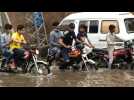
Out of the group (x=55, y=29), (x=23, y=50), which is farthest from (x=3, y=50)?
(x=55, y=29)

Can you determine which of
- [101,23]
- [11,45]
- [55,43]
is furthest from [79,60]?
[11,45]

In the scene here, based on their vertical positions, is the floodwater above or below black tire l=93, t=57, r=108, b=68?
below

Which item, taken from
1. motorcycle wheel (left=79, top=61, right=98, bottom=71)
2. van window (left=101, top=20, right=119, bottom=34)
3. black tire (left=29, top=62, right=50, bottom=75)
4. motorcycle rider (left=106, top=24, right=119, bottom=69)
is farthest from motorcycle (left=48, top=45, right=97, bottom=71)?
van window (left=101, top=20, right=119, bottom=34)

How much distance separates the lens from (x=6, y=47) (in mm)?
12938

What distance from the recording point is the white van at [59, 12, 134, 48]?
514 inches

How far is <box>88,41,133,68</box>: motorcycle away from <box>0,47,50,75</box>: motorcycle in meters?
1.22

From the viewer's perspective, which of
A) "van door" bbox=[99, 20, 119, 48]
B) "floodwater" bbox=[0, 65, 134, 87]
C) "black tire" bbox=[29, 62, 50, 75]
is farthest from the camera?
"van door" bbox=[99, 20, 119, 48]

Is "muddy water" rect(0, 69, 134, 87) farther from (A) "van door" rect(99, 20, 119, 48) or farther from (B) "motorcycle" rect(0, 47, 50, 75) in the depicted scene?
(A) "van door" rect(99, 20, 119, 48)

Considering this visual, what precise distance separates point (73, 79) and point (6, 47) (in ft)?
5.84

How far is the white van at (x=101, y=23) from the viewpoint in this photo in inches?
514

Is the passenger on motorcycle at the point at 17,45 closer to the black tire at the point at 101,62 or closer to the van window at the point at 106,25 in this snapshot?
the black tire at the point at 101,62

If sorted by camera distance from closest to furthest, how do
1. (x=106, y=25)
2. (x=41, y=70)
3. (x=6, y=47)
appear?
1. (x=6, y=47)
2. (x=41, y=70)
3. (x=106, y=25)

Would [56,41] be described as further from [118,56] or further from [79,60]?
[118,56]
